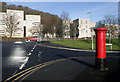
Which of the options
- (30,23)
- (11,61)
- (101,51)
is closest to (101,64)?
(101,51)

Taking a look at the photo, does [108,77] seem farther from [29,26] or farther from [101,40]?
[29,26]

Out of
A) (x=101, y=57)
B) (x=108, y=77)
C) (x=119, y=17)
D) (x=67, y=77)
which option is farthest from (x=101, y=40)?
(x=119, y=17)

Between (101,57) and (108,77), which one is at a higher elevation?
(101,57)

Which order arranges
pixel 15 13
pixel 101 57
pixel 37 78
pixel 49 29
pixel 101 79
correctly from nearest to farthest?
pixel 101 79 → pixel 37 78 → pixel 101 57 → pixel 15 13 → pixel 49 29

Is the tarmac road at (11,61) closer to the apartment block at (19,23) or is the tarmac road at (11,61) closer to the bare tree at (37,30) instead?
the apartment block at (19,23)

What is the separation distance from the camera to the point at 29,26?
6631 centimetres

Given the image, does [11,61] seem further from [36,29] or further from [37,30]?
[37,30]

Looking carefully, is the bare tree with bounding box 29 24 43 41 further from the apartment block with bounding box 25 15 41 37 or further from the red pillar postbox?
the red pillar postbox

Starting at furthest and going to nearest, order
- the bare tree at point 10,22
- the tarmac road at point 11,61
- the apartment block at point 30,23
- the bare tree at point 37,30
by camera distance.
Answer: the apartment block at point 30,23
the bare tree at point 37,30
the bare tree at point 10,22
the tarmac road at point 11,61

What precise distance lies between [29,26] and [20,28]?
195 inches

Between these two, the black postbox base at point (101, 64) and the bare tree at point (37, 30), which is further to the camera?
the bare tree at point (37, 30)

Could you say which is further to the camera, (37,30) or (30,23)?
(30,23)

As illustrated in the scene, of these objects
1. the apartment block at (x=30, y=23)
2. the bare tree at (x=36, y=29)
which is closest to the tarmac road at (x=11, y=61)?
the bare tree at (x=36, y=29)

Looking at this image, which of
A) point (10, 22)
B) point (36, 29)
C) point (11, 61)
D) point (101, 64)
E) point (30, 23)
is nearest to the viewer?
point (101, 64)
